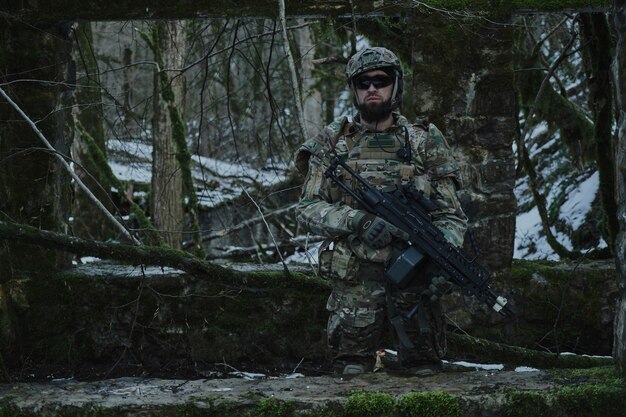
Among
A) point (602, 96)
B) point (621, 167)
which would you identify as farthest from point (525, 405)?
point (602, 96)

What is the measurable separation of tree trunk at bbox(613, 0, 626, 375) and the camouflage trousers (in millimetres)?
915

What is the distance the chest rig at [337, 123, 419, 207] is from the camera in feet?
15.0

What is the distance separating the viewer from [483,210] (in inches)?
240

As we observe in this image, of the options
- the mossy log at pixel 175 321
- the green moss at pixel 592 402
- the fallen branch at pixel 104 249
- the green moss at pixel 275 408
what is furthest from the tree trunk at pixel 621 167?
the fallen branch at pixel 104 249

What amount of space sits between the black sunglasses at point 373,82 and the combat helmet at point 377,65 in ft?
0.10

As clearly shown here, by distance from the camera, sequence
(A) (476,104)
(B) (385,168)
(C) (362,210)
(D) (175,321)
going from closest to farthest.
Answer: (C) (362,210)
(B) (385,168)
(A) (476,104)
(D) (175,321)

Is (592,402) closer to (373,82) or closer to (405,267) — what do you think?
(405,267)

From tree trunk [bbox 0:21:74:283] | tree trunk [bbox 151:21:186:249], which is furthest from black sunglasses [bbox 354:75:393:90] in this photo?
tree trunk [bbox 151:21:186:249]

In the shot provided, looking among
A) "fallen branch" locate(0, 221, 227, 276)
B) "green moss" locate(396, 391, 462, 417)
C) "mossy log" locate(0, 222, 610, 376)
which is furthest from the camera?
"mossy log" locate(0, 222, 610, 376)

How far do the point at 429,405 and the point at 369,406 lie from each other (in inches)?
11.0

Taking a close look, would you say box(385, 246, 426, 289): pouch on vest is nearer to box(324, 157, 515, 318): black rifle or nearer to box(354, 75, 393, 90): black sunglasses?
box(324, 157, 515, 318): black rifle

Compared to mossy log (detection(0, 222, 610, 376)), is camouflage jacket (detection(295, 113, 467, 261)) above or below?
above

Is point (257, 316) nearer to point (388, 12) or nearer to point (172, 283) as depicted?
point (172, 283)

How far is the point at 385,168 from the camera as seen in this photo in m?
4.59
